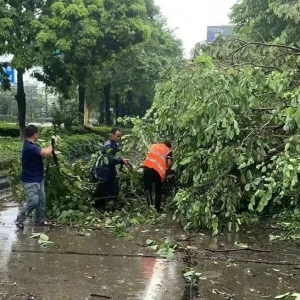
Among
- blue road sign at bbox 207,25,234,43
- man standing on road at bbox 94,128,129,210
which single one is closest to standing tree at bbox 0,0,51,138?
blue road sign at bbox 207,25,234,43

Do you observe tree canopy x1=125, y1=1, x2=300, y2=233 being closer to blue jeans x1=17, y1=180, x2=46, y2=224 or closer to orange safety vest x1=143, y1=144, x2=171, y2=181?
orange safety vest x1=143, y1=144, x2=171, y2=181

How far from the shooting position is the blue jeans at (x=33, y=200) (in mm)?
7074

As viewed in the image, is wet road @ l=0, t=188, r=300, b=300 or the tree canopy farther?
the tree canopy

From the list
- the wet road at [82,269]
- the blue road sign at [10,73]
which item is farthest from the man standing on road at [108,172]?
the blue road sign at [10,73]

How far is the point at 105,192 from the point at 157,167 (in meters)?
0.95

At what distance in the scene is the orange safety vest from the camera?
8.48 metres

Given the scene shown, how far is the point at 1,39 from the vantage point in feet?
60.3

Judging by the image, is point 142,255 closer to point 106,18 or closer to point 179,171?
point 179,171

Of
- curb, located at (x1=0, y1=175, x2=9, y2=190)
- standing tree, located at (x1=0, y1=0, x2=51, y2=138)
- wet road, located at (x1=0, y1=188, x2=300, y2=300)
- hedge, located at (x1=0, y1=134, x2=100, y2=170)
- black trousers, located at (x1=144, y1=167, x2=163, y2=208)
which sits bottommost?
wet road, located at (x1=0, y1=188, x2=300, y2=300)

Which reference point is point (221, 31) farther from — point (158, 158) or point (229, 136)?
point (229, 136)

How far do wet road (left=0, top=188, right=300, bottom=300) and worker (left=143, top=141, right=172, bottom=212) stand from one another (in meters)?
1.58

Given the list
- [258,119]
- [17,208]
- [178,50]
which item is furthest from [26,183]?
[178,50]

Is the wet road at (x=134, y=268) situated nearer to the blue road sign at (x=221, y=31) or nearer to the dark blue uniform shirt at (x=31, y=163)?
the dark blue uniform shirt at (x=31, y=163)

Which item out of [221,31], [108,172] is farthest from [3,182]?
[221,31]
